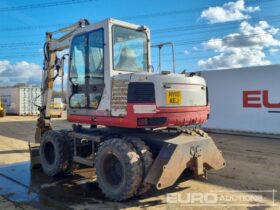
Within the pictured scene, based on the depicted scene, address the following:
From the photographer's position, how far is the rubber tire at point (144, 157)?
17.1 ft

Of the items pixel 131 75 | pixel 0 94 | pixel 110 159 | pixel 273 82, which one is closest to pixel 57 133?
pixel 110 159

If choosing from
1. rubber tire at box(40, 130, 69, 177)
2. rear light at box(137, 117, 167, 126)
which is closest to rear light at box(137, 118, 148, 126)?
rear light at box(137, 117, 167, 126)

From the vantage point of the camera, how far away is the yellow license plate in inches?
215

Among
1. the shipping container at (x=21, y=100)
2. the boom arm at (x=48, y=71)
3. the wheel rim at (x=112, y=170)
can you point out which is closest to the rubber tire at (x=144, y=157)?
the wheel rim at (x=112, y=170)

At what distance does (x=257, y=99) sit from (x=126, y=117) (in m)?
9.38

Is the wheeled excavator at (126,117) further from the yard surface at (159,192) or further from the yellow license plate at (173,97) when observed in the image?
the yard surface at (159,192)

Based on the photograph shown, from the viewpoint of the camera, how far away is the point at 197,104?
600 centimetres

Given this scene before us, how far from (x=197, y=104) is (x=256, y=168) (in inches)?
109

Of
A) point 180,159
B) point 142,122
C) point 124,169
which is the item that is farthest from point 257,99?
point 124,169

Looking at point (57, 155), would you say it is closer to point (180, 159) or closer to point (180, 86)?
point (180, 159)

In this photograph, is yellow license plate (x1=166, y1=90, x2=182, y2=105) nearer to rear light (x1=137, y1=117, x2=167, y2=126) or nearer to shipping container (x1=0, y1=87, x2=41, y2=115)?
rear light (x1=137, y1=117, x2=167, y2=126)

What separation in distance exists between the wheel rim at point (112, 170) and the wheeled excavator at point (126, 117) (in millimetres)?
17

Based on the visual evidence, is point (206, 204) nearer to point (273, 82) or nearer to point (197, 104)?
point (197, 104)

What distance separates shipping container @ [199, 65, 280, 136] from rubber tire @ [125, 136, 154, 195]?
9.03 metres
